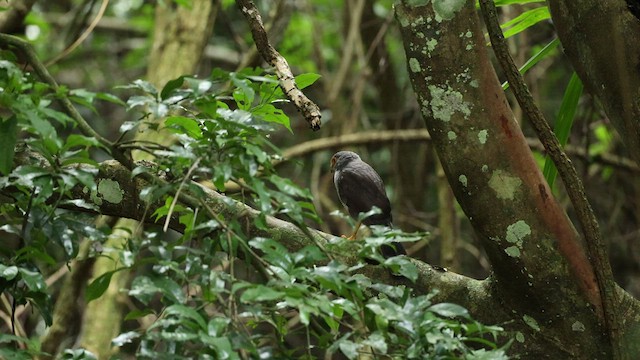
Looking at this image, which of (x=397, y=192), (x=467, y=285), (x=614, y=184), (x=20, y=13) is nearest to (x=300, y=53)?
(x=397, y=192)

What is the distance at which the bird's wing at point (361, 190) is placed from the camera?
359 cm

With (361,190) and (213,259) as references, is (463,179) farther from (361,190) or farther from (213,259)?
(361,190)

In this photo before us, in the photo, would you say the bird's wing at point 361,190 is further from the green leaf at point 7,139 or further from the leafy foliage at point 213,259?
the green leaf at point 7,139

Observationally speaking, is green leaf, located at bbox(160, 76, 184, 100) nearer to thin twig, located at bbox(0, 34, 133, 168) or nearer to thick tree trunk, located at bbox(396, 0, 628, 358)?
thin twig, located at bbox(0, 34, 133, 168)

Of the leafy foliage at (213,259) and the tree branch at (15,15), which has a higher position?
the tree branch at (15,15)

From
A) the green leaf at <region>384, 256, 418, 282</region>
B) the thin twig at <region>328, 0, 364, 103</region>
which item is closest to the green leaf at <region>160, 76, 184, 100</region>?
the green leaf at <region>384, 256, 418, 282</region>

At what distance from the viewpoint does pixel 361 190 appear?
12.1ft

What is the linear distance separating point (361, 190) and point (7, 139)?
88.9 inches

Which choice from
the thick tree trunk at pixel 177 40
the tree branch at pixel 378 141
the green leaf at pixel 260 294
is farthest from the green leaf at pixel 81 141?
the tree branch at pixel 378 141

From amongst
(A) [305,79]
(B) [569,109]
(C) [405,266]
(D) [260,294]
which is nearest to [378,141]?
(B) [569,109]

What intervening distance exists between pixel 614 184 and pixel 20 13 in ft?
12.1

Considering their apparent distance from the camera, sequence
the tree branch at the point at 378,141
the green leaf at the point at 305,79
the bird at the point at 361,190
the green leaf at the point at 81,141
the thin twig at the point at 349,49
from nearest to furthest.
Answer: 1. the green leaf at the point at 81,141
2. the green leaf at the point at 305,79
3. the bird at the point at 361,190
4. the tree branch at the point at 378,141
5. the thin twig at the point at 349,49

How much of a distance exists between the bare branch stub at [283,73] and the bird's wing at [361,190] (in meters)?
1.48

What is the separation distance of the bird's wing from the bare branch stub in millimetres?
1476
